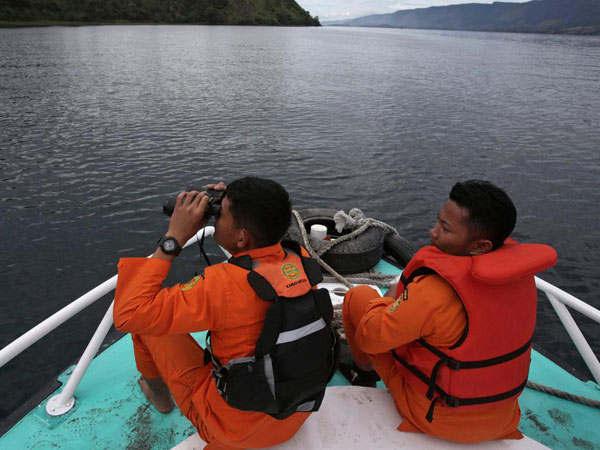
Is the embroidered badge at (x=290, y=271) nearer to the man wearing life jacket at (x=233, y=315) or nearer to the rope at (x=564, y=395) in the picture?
the man wearing life jacket at (x=233, y=315)

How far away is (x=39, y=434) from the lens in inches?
108

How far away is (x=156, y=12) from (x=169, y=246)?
120 m

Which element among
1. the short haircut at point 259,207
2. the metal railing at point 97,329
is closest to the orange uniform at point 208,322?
the short haircut at point 259,207

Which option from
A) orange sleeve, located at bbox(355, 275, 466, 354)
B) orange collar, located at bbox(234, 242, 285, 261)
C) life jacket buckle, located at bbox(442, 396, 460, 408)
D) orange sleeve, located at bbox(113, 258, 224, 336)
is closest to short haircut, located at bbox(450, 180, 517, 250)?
orange sleeve, located at bbox(355, 275, 466, 354)

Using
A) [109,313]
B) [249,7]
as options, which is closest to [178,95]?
[109,313]

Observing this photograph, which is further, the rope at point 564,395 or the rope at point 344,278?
the rope at point 344,278

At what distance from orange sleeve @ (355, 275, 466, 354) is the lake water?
15.8 feet

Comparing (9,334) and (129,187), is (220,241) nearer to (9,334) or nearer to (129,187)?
(9,334)

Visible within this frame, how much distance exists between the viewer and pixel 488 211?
2059 millimetres

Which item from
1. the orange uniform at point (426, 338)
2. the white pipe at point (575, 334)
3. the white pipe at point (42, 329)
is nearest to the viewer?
the orange uniform at point (426, 338)

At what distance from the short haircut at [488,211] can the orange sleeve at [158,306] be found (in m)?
1.35

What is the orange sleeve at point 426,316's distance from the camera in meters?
1.98

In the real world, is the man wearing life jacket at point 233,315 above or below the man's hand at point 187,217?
below

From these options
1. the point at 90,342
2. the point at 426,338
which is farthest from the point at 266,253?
the point at 90,342
